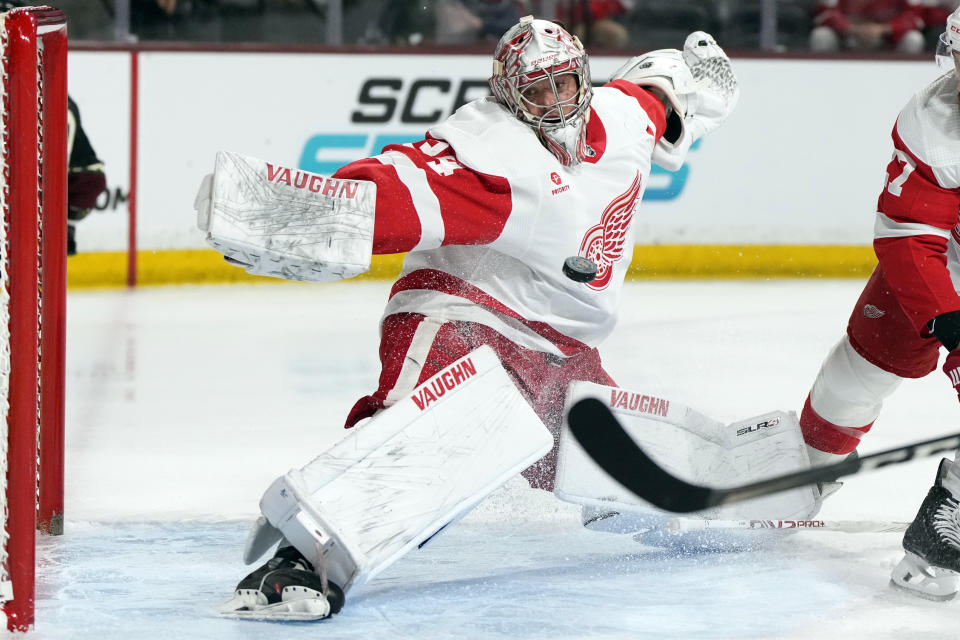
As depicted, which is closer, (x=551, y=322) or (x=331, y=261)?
(x=331, y=261)

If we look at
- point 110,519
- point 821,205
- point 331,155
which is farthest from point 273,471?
point 821,205

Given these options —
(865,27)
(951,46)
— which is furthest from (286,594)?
(865,27)

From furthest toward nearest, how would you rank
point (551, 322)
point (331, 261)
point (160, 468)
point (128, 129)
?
point (128, 129) < point (160, 468) < point (551, 322) < point (331, 261)

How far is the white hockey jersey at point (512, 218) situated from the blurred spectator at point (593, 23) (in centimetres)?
347

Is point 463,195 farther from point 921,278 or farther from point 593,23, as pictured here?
point 593,23

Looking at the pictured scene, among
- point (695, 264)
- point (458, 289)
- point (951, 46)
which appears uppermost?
point (951, 46)

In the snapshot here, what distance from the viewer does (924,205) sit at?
2414 millimetres

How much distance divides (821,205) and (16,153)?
4608mm

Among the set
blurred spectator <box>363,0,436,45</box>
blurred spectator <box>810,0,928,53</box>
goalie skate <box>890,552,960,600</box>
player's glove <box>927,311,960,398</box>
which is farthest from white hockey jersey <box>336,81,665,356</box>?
blurred spectator <box>810,0,928,53</box>

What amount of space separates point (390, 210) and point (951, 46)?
36.1 inches

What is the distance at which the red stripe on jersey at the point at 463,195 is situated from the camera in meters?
2.28

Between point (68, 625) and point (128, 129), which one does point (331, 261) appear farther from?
point (128, 129)

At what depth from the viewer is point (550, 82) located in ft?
7.86

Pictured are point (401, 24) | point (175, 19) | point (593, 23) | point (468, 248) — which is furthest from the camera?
point (593, 23)
